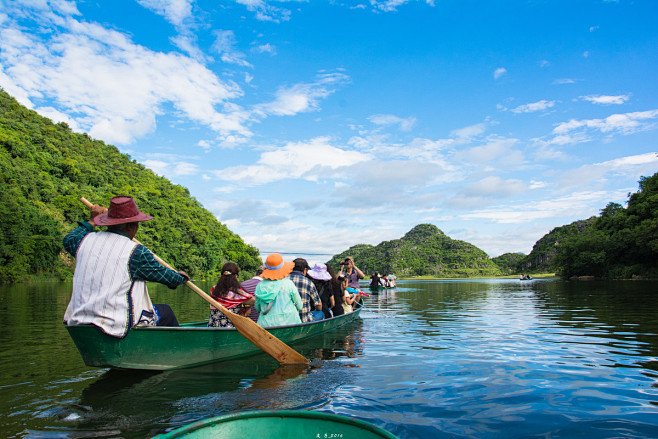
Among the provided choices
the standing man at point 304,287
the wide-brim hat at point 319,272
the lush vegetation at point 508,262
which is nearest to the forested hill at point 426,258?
the lush vegetation at point 508,262

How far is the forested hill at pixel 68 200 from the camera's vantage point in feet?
133

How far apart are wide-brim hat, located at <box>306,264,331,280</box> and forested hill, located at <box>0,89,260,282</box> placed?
73.2 ft

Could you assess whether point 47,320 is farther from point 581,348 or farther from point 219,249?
point 219,249

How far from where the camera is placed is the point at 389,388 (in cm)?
513

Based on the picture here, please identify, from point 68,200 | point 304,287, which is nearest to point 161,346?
point 304,287

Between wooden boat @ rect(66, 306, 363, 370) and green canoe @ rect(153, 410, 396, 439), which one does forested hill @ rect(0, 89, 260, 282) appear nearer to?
wooden boat @ rect(66, 306, 363, 370)

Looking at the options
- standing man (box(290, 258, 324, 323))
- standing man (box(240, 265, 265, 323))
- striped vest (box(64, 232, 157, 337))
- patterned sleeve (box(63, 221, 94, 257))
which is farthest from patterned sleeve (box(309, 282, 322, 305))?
patterned sleeve (box(63, 221, 94, 257))

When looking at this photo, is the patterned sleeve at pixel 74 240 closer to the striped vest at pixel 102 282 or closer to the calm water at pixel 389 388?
the striped vest at pixel 102 282

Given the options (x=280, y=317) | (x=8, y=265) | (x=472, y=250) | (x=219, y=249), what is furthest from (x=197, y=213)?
(x=472, y=250)

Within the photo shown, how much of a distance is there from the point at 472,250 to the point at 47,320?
16335cm

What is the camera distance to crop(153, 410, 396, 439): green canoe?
236cm

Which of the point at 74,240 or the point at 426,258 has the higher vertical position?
the point at 426,258

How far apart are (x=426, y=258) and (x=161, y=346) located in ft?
505

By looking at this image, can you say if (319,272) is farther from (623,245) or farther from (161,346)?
(623,245)
